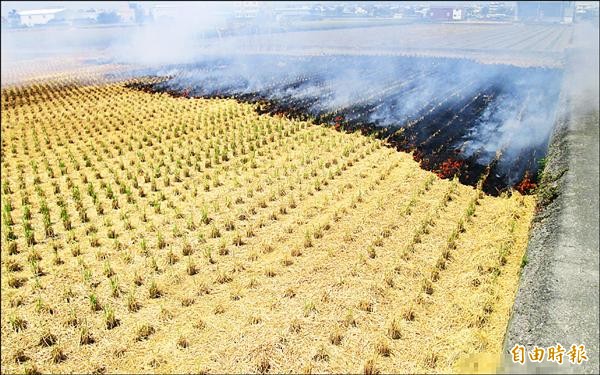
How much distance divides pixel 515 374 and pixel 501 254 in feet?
11.6

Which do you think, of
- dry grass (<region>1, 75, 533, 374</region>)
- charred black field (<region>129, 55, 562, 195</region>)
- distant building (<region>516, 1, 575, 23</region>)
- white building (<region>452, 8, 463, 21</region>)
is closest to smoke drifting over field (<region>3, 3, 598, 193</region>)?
charred black field (<region>129, 55, 562, 195</region>)

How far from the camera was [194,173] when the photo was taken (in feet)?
44.2

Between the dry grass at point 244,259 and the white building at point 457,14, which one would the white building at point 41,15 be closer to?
the dry grass at point 244,259

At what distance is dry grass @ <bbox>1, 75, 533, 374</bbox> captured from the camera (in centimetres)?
609

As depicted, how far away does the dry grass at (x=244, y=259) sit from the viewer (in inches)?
240

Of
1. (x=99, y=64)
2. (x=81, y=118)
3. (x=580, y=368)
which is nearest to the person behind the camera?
(x=580, y=368)

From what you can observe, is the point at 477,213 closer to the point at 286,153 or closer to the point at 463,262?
the point at 463,262

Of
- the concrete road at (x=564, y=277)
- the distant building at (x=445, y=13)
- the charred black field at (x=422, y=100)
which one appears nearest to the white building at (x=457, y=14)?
the distant building at (x=445, y=13)

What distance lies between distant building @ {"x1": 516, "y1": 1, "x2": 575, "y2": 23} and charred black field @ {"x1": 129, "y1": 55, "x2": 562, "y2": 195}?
31.8m

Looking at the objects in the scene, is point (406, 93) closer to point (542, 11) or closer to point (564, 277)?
point (564, 277)

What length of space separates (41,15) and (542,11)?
7464 cm

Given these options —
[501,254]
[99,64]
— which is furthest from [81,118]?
[99,64]

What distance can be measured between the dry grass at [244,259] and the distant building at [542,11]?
56988mm

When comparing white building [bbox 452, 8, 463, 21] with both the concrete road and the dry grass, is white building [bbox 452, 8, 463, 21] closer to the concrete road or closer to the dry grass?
the dry grass
